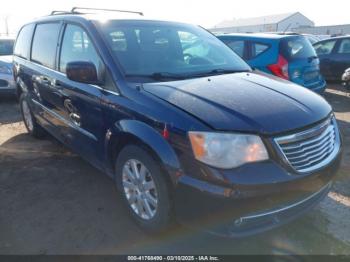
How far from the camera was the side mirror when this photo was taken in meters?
2.90

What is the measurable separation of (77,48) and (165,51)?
904 millimetres

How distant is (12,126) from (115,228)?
14.0ft

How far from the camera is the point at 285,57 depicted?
6.39 m

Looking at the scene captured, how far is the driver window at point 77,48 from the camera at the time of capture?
125 inches

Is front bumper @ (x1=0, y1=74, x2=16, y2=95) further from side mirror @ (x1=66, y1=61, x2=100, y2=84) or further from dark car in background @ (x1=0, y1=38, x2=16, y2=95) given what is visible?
side mirror @ (x1=66, y1=61, x2=100, y2=84)

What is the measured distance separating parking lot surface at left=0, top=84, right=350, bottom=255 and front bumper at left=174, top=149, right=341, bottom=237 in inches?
6.9

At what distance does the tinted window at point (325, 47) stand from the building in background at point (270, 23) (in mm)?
49070

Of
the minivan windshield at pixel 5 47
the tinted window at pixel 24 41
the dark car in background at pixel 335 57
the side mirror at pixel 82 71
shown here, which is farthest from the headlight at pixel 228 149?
the dark car in background at pixel 335 57

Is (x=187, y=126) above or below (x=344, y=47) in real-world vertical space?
above

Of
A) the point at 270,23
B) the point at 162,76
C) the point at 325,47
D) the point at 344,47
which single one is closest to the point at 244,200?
the point at 162,76

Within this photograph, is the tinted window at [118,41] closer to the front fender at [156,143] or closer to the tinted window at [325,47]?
the front fender at [156,143]

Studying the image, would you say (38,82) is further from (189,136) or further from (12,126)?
(189,136)

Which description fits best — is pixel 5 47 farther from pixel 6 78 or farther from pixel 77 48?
pixel 77 48

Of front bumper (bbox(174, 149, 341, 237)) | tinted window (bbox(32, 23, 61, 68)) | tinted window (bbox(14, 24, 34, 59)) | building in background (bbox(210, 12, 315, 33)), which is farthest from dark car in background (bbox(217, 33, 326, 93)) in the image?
building in background (bbox(210, 12, 315, 33))
